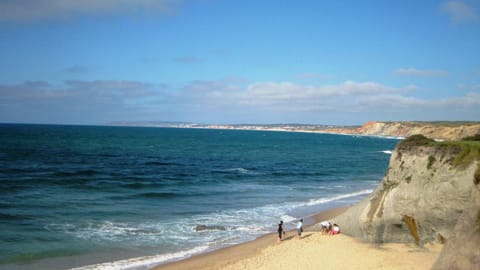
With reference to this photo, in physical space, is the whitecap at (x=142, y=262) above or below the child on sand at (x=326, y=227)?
below

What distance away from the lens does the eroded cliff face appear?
14.2m

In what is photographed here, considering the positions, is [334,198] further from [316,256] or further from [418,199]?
[418,199]

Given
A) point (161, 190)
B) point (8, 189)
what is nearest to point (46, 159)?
point (8, 189)

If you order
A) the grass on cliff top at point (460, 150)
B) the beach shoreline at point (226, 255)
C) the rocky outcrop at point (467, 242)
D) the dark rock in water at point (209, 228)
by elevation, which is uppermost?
the grass on cliff top at point (460, 150)

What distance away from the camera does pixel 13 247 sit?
59.6ft

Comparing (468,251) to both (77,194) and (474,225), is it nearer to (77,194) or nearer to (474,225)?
(474,225)

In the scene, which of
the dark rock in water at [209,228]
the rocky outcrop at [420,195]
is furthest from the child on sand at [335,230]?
the dark rock in water at [209,228]

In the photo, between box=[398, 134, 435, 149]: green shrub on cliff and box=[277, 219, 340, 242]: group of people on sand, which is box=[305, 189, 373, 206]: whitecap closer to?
box=[277, 219, 340, 242]: group of people on sand

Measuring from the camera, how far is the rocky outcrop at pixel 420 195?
14.2 metres

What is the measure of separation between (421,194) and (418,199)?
0.22 metres

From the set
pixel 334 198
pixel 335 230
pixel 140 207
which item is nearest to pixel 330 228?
pixel 335 230

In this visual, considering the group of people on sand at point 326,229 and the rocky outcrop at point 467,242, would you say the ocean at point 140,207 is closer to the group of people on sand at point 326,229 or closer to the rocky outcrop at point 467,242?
the group of people on sand at point 326,229

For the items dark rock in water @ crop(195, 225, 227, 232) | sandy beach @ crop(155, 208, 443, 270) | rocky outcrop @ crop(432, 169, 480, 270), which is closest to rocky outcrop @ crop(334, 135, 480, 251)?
sandy beach @ crop(155, 208, 443, 270)

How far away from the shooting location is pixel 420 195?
613 inches
